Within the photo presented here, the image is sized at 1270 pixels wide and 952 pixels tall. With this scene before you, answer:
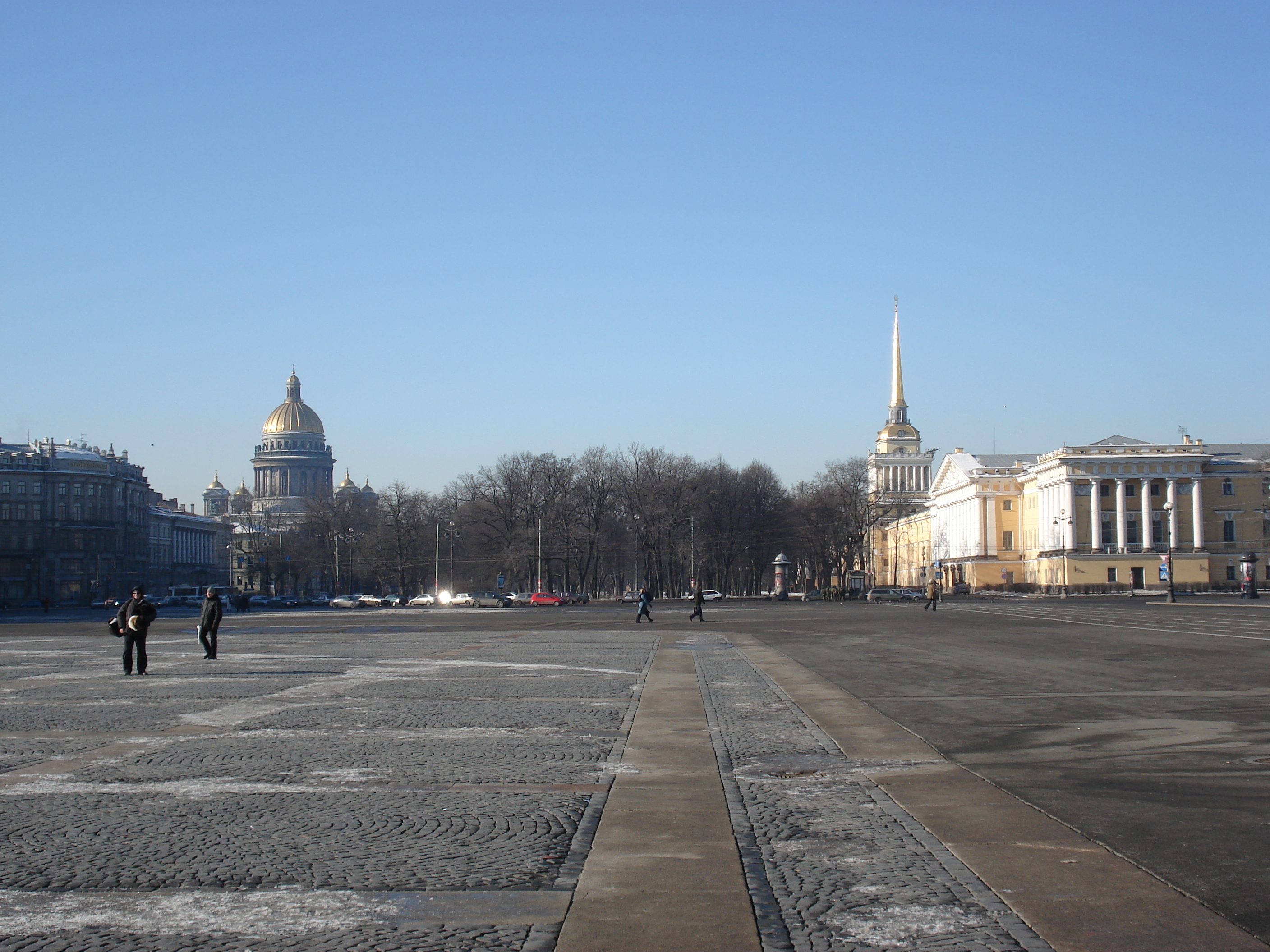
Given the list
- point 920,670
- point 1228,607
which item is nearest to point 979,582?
point 1228,607

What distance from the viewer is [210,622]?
85.1 ft

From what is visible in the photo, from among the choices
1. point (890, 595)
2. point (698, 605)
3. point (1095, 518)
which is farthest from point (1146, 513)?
point (698, 605)

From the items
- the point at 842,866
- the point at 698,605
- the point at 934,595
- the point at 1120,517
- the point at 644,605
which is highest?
the point at 1120,517

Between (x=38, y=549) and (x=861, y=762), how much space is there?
135 metres

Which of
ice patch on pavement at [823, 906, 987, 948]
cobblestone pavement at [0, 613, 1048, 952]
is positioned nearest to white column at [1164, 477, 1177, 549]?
cobblestone pavement at [0, 613, 1048, 952]

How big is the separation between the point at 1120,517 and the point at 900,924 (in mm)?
115526

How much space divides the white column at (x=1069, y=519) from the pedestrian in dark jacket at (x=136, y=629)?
331 ft

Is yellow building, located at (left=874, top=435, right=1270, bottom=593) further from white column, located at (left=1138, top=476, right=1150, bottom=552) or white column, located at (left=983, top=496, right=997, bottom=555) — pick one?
white column, located at (left=983, top=496, right=997, bottom=555)

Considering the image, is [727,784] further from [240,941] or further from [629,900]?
[240,941]

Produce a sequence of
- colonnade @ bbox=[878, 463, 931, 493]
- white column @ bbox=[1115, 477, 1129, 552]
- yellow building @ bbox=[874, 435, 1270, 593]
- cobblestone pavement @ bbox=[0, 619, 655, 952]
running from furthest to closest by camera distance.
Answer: colonnade @ bbox=[878, 463, 931, 493] → white column @ bbox=[1115, 477, 1129, 552] → yellow building @ bbox=[874, 435, 1270, 593] → cobblestone pavement @ bbox=[0, 619, 655, 952]

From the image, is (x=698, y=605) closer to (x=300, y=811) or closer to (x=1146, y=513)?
(x=300, y=811)

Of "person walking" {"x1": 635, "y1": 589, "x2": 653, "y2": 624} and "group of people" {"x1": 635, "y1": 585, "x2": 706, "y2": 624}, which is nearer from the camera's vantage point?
"person walking" {"x1": 635, "y1": 589, "x2": 653, "y2": 624}

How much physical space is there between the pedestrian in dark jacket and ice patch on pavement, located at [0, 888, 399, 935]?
1672 centimetres

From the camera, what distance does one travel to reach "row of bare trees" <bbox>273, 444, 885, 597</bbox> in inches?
4001
